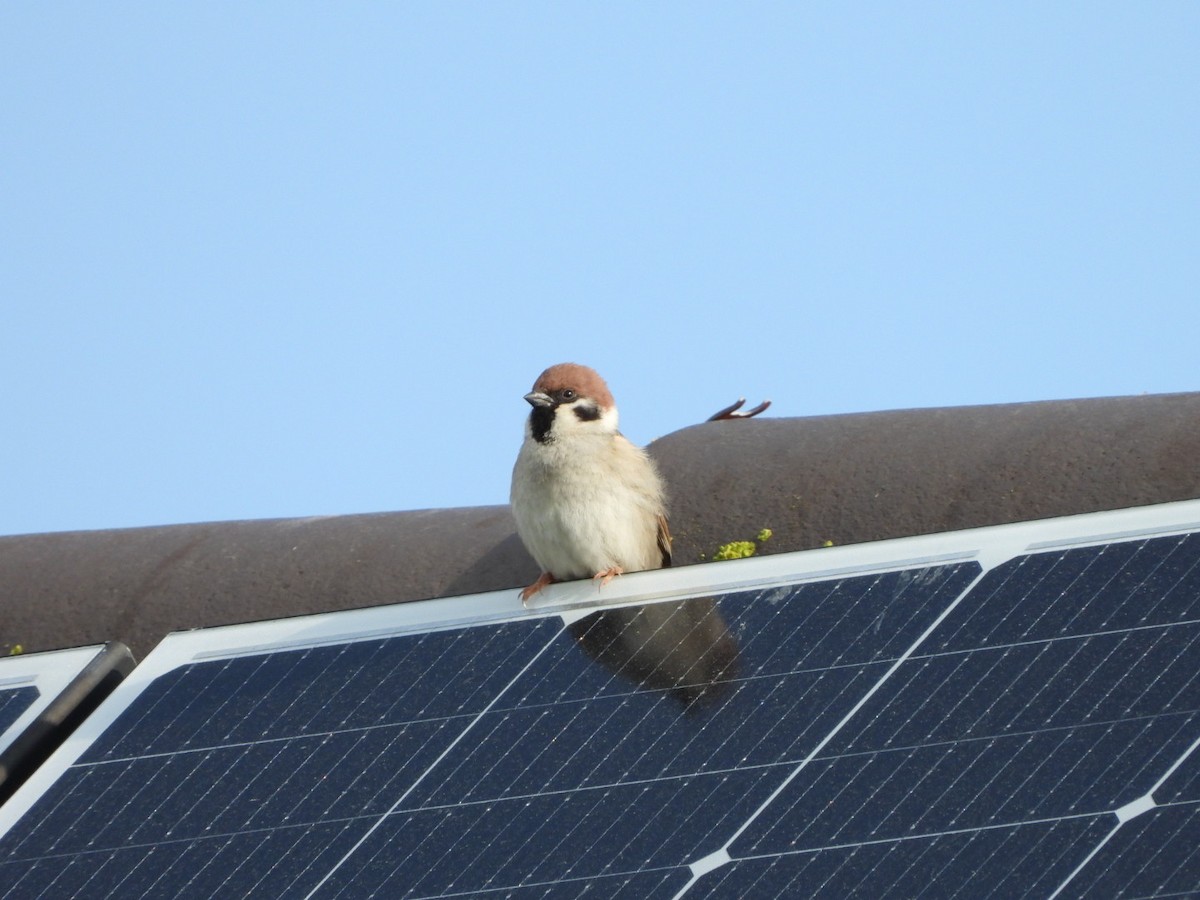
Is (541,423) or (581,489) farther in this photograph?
(541,423)

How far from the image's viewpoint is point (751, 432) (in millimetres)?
7203

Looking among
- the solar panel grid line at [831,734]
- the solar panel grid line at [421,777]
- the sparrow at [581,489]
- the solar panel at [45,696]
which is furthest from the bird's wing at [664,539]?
the solar panel at [45,696]

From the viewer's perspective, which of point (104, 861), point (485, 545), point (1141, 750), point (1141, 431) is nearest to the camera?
point (1141, 750)

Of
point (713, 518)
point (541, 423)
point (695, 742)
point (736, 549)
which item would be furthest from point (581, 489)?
point (695, 742)

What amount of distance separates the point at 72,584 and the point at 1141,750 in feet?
15.9

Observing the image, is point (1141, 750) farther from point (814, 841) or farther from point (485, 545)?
point (485, 545)

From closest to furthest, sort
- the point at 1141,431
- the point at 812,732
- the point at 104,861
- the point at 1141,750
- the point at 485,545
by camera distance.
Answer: the point at 1141,750 < the point at 812,732 < the point at 104,861 < the point at 1141,431 < the point at 485,545

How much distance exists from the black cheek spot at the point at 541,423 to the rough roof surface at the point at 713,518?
0.49 metres

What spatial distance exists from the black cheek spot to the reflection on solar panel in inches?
66.6

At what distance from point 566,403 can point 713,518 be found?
78 centimetres

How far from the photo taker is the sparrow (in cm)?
673

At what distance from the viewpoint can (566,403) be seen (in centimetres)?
705

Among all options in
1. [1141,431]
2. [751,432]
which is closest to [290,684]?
[751,432]

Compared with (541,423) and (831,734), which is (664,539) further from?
(831,734)
